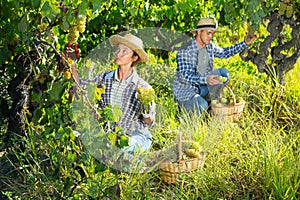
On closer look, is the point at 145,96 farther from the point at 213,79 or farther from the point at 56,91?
the point at 213,79

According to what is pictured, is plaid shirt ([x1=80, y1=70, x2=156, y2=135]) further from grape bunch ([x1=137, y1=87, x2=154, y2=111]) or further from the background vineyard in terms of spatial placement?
the background vineyard

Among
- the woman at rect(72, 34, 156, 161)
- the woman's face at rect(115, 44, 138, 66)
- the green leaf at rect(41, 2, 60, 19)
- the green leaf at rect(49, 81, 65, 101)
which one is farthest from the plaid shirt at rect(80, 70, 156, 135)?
the green leaf at rect(41, 2, 60, 19)

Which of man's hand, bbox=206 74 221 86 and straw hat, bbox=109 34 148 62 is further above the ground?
straw hat, bbox=109 34 148 62

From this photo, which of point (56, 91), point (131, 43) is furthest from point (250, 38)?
point (56, 91)

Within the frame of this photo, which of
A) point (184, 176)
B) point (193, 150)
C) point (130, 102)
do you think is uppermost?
point (130, 102)

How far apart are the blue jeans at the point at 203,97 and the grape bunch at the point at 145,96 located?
102cm

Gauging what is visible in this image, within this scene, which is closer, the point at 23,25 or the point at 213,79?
the point at 23,25

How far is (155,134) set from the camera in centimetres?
425

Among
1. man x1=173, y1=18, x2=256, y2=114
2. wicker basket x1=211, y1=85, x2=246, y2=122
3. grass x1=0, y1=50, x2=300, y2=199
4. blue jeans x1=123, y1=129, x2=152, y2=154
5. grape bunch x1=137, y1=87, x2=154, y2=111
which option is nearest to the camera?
grass x1=0, y1=50, x2=300, y2=199

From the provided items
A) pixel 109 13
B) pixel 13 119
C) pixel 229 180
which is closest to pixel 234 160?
pixel 229 180

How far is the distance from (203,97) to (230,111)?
0.53m

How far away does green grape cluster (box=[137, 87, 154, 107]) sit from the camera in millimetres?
3488

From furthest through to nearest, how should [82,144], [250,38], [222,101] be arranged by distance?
[250,38]
[222,101]
[82,144]

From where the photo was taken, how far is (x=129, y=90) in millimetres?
3721
